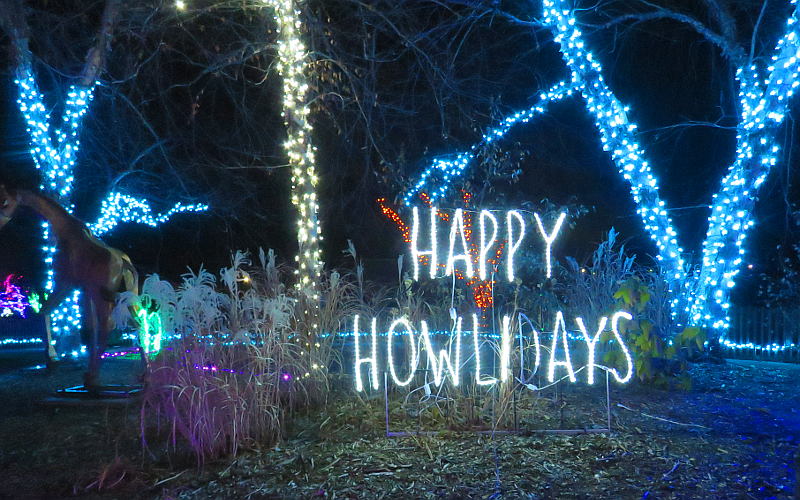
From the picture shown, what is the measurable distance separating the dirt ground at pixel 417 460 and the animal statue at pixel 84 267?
849 millimetres

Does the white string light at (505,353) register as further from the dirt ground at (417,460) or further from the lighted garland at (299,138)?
the lighted garland at (299,138)

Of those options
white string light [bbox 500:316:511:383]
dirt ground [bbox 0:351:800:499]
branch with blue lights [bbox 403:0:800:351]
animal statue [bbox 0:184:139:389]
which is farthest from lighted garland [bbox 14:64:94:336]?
white string light [bbox 500:316:511:383]

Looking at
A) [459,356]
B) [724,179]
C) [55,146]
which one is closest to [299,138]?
[459,356]

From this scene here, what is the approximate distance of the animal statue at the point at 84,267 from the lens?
22.0ft

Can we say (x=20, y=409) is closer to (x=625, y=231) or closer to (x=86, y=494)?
(x=86, y=494)

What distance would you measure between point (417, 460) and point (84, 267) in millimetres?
4145

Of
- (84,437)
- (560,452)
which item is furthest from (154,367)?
(560,452)

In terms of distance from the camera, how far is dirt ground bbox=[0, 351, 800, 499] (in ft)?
14.3

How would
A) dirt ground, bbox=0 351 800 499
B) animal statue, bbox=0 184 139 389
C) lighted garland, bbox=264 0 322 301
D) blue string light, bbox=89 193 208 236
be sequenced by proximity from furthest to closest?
blue string light, bbox=89 193 208 236, lighted garland, bbox=264 0 322 301, animal statue, bbox=0 184 139 389, dirt ground, bbox=0 351 800 499

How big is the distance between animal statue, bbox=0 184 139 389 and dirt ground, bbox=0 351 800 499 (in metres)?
0.85

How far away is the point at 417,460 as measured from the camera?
488 centimetres

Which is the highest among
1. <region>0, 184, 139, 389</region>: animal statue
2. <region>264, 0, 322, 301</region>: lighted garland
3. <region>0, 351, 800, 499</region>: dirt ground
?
<region>264, 0, 322, 301</region>: lighted garland

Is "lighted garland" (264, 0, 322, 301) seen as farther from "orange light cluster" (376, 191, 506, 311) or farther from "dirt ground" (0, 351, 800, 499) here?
"orange light cluster" (376, 191, 506, 311)

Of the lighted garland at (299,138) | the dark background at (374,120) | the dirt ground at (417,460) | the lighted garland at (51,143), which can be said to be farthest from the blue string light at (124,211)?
the dirt ground at (417,460)
